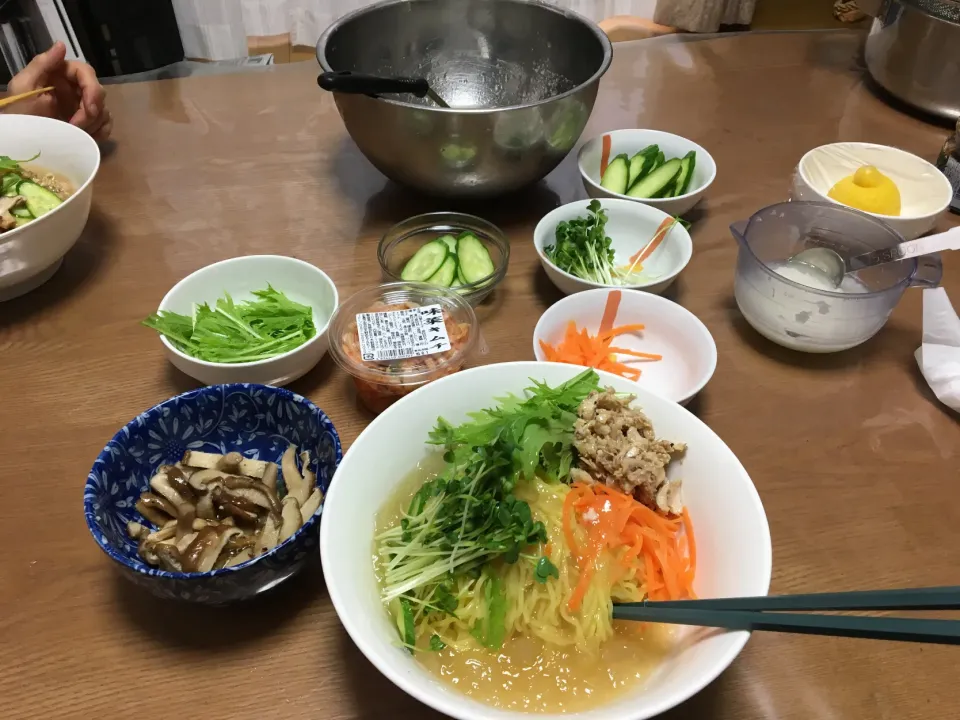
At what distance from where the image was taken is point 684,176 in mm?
1620

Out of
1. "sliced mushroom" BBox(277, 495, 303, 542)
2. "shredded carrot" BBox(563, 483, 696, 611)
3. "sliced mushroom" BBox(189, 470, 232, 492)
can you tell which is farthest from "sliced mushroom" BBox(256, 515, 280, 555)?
"shredded carrot" BBox(563, 483, 696, 611)

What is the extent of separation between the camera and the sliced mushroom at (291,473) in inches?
38.2

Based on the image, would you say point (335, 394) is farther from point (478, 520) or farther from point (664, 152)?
point (664, 152)

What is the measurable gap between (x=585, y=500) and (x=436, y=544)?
21 centimetres

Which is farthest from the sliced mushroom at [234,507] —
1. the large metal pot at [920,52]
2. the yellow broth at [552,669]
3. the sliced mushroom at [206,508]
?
the large metal pot at [920,52]

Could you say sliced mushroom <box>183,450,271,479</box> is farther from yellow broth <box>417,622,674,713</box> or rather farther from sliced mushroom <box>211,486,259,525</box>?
yellow broth <box>417,622,674,713</box>

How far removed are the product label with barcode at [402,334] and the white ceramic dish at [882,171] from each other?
3.03 ft

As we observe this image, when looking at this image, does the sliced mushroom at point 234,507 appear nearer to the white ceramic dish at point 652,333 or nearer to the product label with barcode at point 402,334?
the product label with barcode at point 402,334

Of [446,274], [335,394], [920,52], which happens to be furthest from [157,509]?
[920,52]

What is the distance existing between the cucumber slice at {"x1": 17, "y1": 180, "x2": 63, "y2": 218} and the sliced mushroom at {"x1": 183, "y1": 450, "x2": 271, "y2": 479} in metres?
0.71

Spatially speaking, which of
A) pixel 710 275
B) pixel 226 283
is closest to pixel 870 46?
pixel 710 275

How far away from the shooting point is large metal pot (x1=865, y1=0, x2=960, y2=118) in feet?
5.79

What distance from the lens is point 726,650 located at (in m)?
0.66

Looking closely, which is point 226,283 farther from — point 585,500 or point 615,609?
point 615,609
